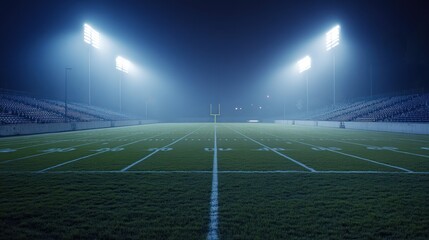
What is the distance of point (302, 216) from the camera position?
4707 millimetres

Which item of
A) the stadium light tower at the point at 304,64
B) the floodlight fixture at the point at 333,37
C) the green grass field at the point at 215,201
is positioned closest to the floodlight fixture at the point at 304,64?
the stadium light tower at the point at 304,64

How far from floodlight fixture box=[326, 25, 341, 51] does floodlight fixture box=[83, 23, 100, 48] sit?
41277 millimetres

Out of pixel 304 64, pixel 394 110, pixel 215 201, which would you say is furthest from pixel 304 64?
pixel 215 201

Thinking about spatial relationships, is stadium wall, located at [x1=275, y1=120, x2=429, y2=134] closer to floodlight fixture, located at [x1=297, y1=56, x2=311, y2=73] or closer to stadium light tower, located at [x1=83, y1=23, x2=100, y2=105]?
floodlight fixture, located at [x1=297, y1=56, x2=311, y2=73]

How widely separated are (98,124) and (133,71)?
166ft

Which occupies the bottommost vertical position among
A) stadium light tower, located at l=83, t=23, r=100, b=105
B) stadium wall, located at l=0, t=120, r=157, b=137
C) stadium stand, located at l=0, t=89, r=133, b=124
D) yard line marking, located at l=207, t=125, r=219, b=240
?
yard line marking, located at l=207, t=125, r=219, b=240

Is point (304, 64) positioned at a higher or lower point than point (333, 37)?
lower

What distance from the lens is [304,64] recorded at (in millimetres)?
68938

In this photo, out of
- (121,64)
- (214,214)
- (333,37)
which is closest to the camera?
(214,214)

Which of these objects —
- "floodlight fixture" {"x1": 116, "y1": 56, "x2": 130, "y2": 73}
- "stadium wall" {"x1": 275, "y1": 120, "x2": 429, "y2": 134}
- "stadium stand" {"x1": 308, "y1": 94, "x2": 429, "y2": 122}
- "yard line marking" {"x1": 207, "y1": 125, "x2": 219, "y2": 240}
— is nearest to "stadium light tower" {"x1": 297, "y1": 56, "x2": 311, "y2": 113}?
"stadium stand" {"x1": 308, "y1": 94, "x2": 429, "y2": 122}

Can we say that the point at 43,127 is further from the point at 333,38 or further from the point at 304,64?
the point at 304,64

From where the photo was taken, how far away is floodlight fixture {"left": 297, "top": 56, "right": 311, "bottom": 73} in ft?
215

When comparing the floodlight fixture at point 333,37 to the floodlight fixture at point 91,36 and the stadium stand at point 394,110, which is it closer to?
the stadium stand at point 394,110

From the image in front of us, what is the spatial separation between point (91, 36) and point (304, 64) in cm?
4428
